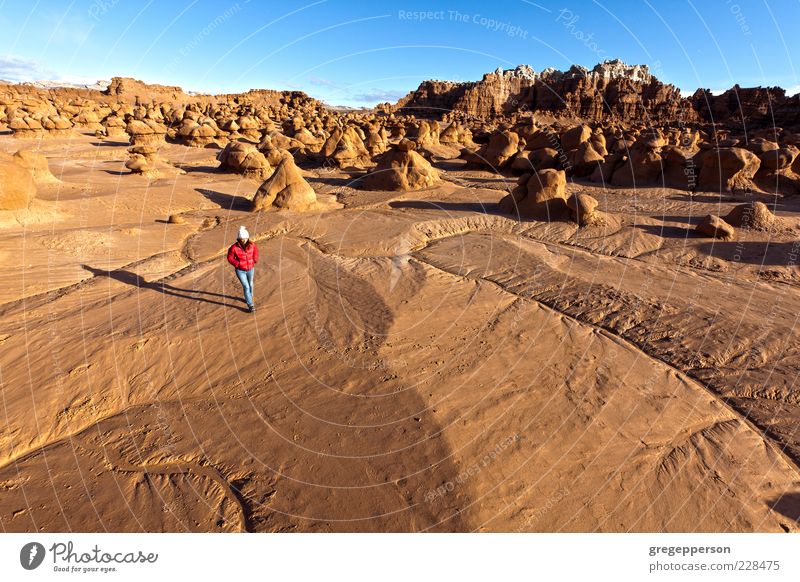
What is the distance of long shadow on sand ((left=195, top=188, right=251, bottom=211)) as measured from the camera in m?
16.0

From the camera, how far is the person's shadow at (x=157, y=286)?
794 cm

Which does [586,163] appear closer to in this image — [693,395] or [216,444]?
[693,395]

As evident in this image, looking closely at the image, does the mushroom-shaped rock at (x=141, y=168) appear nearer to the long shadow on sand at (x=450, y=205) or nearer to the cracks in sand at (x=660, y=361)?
the long shadow on sand at (x=450, y=205)

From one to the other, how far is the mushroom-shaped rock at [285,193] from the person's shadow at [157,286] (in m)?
6.56

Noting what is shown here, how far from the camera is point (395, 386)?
18.3ft

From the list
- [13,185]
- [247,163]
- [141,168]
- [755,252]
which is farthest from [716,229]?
[141,168]

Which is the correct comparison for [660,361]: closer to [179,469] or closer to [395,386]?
[395,386]

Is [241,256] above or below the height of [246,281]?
above

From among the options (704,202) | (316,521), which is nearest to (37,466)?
(316,521)

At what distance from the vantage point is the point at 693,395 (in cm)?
576

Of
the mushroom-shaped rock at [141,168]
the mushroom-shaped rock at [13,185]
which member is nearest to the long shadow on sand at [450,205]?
the mushroom-shaped rock at [13,185]

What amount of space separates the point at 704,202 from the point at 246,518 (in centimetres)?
2027

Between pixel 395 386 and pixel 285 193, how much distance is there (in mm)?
11638

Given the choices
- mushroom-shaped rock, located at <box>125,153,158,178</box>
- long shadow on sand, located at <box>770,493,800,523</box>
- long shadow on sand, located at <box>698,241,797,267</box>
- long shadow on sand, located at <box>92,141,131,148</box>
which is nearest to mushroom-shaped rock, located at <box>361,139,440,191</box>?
mushroom-shaped rock, located at <box>125,153,158,178</box>
